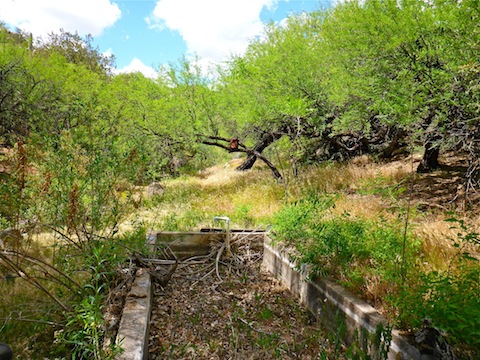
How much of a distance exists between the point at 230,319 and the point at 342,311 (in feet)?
4.94

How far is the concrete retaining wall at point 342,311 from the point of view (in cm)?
281

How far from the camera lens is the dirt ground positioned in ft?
12.2

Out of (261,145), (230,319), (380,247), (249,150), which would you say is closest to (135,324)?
(230,319)

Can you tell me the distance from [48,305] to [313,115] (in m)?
9.80

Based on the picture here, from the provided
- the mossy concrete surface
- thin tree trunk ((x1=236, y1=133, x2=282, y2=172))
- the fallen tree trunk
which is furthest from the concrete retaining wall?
thin tree trunk ((x1=236, y1=133, x2=282, y2=172))

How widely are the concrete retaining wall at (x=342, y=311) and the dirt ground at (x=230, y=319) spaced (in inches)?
6.6

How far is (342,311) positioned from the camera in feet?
12.2

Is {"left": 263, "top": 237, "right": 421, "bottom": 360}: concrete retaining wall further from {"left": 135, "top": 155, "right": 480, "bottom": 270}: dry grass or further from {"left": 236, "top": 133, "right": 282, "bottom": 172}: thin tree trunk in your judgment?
{"left": 236, "top": 133, "right": 282, "bottom": 172}: thin tree trunk

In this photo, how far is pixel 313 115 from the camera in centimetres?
1167

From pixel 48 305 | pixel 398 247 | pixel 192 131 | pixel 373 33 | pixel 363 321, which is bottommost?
pixel 363 321

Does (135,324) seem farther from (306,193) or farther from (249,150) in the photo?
(249,150)

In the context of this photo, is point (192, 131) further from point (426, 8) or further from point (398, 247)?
point (398, 247)

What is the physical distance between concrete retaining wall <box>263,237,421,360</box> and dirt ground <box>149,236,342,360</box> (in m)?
0.17

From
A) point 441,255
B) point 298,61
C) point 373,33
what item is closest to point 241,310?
point 441,255
